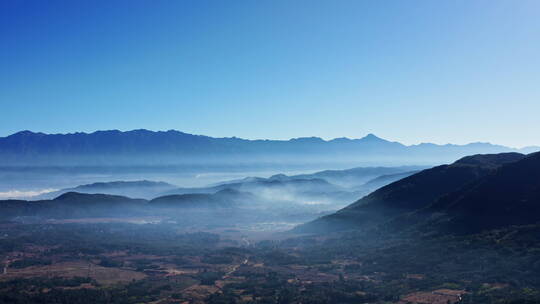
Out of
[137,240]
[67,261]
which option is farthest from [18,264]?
[137,240]

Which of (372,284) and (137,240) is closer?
(372,284)

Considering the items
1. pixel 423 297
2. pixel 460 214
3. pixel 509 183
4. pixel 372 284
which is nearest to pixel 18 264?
pixel 372 284

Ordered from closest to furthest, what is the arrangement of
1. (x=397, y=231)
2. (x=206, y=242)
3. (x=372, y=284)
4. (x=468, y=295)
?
(x=468, y=295) < (x=372, y=284) < (x=397, y=231) < (x=206, y=242)

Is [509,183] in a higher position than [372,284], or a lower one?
higher

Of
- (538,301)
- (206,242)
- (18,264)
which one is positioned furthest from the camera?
(206,242)

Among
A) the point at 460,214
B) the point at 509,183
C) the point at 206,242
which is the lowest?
the point at 206,242

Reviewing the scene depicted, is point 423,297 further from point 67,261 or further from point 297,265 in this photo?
point 67,261
